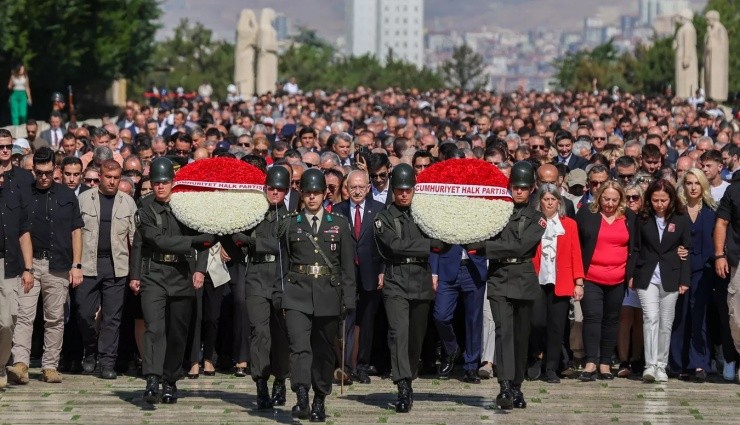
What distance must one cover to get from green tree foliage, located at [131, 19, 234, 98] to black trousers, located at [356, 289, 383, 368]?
87.2 metres

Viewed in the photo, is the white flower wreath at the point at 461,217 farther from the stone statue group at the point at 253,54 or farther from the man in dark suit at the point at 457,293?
the stone statue group at the point at 253,54

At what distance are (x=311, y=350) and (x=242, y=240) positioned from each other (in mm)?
1160

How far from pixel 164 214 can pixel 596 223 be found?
4.31m

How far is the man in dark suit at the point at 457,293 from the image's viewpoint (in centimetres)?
1683

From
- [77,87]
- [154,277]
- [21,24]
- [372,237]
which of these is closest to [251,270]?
[154,277]

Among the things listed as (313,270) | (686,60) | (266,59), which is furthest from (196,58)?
(313,270)

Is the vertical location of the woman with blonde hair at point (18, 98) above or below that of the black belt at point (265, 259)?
above

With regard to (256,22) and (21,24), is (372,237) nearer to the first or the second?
(21,24)

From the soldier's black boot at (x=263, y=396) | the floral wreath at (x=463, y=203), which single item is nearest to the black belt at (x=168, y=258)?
the soldier's black boot at (x=263, y=396)

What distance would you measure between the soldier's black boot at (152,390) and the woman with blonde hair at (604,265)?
4253 millimetres

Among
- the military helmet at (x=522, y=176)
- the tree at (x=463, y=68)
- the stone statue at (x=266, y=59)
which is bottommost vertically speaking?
the military helmet at (x=522, y=176)

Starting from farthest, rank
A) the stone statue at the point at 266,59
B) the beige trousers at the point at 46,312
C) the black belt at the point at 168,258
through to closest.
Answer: the stone statue at the point at 266,59 < the beige trousers at the point at 46,312 < the black belt at the point at 168,258

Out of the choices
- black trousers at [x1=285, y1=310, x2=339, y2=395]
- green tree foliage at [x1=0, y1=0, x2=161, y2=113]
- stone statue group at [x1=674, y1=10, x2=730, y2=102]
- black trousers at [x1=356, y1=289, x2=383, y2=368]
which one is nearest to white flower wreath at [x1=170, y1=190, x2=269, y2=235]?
black trousers at [x1=285, y1=310, x2=339, y2=395]

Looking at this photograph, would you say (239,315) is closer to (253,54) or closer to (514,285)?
(514,285)
